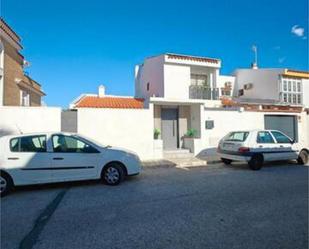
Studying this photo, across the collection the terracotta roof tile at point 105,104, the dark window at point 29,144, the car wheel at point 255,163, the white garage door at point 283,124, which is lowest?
the car wheel at point 255,163

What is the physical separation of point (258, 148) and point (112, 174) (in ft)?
20.3

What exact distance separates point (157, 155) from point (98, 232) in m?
8.60

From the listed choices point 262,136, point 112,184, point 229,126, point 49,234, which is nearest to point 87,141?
point 112,184

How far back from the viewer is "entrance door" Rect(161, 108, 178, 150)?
1458 centimetres

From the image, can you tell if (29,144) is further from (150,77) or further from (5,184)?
(150,77)

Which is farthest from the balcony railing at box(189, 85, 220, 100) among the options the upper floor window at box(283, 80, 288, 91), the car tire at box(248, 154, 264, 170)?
the car tire at box(248, 154, 264, 170)

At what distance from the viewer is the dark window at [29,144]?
699 cm

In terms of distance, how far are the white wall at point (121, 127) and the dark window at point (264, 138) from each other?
16.2 ft

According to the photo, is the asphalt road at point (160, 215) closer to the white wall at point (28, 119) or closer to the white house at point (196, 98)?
the white wall at point (28, 119)

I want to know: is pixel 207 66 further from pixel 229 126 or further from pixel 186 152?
pixel 186 152

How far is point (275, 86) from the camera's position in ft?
68.5

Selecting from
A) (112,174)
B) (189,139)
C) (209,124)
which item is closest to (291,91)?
(209,124)

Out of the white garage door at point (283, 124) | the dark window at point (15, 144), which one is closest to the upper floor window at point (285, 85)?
the white garage door at point (283, 124)

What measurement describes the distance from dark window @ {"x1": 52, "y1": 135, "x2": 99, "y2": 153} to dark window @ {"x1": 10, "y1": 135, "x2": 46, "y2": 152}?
32 cm
